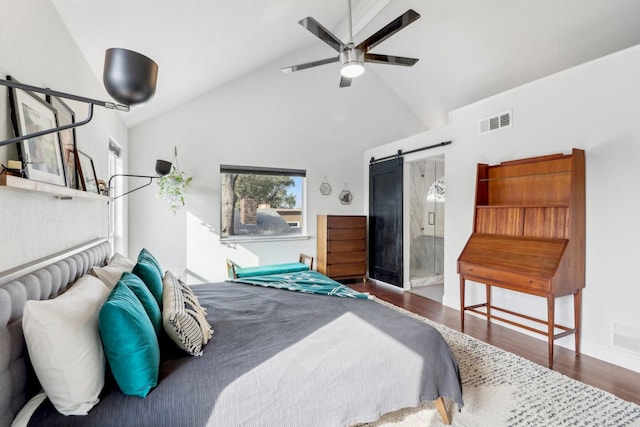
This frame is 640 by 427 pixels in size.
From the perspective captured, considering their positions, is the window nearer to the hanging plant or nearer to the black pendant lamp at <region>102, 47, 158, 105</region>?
the hanging plant

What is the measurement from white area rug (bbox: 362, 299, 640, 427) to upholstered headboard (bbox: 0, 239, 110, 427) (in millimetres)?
1592

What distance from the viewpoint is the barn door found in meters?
4.84

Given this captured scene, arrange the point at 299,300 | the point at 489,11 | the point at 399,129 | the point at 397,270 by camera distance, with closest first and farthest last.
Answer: the point at 299,300
the point at 489,11
the point at 397,270
the point at 399,129

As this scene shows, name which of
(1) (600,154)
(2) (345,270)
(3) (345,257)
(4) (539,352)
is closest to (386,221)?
(3) (345,257)

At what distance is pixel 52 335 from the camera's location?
1068 millimetres

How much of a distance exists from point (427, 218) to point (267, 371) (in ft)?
15.4

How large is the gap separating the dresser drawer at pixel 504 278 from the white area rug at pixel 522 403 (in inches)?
24.0

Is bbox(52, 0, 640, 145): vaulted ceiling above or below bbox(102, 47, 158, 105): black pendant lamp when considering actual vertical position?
above

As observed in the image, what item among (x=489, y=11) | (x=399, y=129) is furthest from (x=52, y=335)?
(x=399, y=129)

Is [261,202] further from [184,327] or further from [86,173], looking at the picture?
[184,327]

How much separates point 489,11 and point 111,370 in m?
4.58

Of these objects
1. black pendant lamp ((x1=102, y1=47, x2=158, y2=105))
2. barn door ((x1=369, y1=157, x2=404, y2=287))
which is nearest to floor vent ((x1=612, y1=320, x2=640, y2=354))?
barn door ((x1=369, y1=157, x2=404, y2=287))

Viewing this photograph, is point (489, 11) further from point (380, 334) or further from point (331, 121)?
point (380, 334)

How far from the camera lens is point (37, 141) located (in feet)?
4.62
